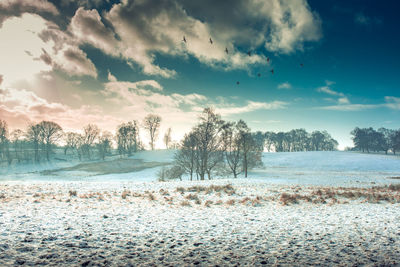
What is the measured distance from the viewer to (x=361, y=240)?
20.1 ft

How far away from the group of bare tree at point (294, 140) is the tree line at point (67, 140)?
60013mm

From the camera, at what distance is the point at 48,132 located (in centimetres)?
6900

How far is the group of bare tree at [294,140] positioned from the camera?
11612cm

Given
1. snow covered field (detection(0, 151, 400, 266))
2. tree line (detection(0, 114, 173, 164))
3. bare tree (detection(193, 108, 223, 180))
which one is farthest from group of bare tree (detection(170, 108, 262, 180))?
tree line (detection(0, 114, 173, 164))

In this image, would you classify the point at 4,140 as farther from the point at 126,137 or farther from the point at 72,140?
the point at 126,137

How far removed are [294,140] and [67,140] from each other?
381 feet

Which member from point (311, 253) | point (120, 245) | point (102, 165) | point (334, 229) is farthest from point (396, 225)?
point (102, 165)

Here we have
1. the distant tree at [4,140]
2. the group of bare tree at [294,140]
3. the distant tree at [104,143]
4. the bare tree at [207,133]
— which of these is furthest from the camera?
the group of bare tree at [294,140]

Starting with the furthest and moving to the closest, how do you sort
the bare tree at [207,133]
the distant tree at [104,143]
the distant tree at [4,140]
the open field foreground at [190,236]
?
the distant tree at [104,143]
the distant tree at [4,140]
the bare tree at [207,133]
the open field foreground at [190,236]

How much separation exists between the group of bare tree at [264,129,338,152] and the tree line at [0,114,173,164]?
2363 inches

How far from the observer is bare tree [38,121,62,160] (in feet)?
223

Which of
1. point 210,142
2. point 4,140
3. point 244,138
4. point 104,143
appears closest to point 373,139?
point 244,138

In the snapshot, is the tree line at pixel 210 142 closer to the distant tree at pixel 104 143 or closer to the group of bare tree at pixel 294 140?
the distant tree at pixel 104 143

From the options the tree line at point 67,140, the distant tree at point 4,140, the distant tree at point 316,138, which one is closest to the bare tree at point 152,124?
the tree line at point 67,140
